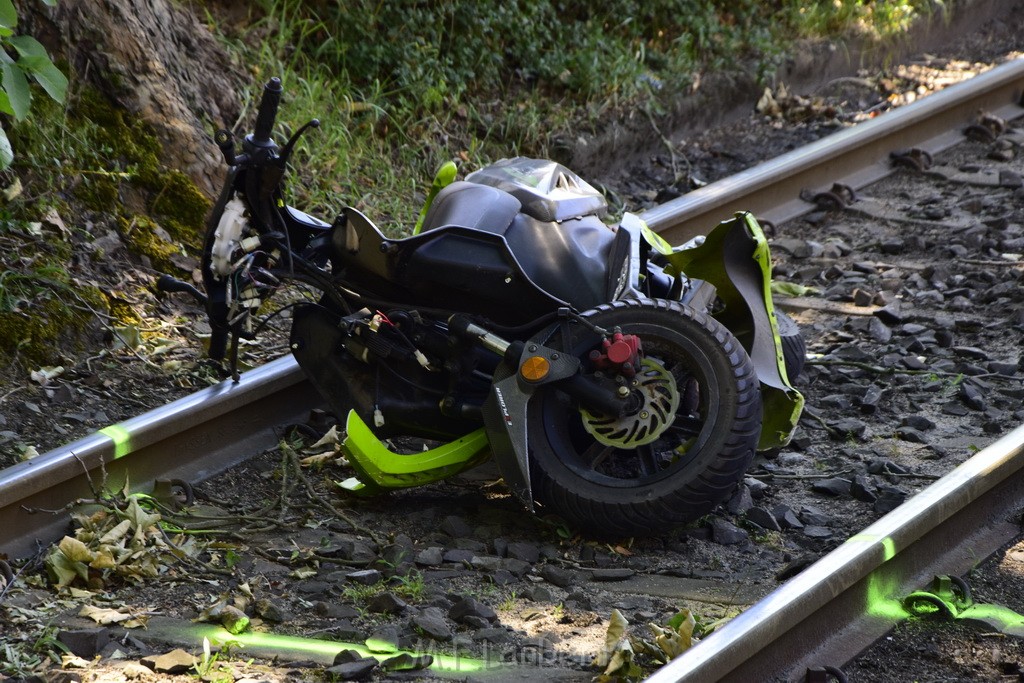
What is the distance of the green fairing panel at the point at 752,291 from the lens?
14.6 ft

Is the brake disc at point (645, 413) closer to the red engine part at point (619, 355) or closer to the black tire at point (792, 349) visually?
the red engine part at point (619, 355)

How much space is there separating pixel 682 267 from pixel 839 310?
5.74ft

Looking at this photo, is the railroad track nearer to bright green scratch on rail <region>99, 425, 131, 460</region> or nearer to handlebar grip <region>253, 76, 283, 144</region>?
bright green scratch on rail <region>99, 425, 131, 460</region>

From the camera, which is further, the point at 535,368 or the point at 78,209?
the point at 78,209

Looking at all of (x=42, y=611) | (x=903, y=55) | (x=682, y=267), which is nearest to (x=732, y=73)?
(x=903, y=55)

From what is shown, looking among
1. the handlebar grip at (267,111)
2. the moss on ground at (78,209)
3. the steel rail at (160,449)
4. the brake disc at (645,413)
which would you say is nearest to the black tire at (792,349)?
the brake disc at (645,413)

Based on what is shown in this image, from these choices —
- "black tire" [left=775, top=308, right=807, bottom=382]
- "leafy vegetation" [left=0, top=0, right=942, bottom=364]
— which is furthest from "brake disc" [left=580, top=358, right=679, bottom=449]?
"leafy vegetation" [left=0, top=0, right=942, bottom=364]

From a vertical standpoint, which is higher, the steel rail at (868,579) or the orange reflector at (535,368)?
the orange reflector at (535,368)

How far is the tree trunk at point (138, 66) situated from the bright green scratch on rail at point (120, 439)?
231cm

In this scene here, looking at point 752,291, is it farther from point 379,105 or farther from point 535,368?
point 379,105

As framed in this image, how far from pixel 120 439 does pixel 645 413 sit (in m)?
1.77

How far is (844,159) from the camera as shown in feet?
25.6

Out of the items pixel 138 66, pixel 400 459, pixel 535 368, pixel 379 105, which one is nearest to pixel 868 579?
pixel 535 368

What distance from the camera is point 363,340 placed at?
4395 millimetres
